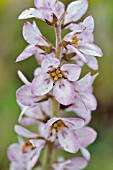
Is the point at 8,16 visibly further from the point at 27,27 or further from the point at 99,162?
the point at 27,27

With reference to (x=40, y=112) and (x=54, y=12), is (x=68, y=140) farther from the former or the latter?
(x=54, y=12)

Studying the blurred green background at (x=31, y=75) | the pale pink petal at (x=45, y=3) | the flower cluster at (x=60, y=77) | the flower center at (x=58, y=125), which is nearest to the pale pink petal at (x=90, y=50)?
the flower cluster at (x=60, y=77)

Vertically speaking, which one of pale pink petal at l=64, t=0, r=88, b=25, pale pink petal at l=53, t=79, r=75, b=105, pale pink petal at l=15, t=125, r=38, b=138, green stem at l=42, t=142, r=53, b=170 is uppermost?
pale pink petal at l=64, t=0, r=88, b=25

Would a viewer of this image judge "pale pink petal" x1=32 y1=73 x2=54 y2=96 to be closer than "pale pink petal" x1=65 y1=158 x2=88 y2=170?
Yes

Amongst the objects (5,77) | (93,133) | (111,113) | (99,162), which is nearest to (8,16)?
(5,77)

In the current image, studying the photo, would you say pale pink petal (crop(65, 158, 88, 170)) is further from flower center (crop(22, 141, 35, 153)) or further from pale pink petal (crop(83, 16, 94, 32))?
pale pink petal (crop(83, 16, 94, 32))

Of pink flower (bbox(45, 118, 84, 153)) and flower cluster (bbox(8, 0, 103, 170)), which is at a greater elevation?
flower cluster (bbox(8, 0, 103, 170))

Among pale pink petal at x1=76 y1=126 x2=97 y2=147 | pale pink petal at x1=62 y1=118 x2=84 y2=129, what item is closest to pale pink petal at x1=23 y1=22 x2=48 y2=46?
pale pink petal at x1=62 y1=118 x2=84 y2=129

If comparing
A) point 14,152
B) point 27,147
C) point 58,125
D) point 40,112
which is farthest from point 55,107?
point 14,152
